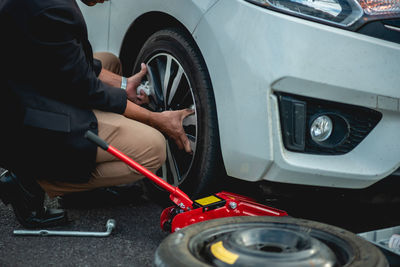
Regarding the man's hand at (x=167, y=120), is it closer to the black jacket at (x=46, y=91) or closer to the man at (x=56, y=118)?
the man at (x=56, y=118)

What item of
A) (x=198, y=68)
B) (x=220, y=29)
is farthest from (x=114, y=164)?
(x=220, y=29)

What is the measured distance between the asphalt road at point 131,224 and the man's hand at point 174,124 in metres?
0.30

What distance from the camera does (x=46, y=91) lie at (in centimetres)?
215

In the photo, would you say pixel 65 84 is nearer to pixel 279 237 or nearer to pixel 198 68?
pixel 198 68

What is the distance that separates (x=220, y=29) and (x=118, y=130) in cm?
66

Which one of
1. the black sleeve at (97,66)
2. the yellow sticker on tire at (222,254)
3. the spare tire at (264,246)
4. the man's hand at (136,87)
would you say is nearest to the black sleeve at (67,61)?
the man's hand at (136,87)

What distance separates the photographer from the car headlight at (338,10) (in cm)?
189

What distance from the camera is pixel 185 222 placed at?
1973 millimetres

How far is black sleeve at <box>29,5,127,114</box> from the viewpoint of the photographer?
6.62ft

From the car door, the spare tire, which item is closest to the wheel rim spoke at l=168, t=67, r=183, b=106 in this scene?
the car door

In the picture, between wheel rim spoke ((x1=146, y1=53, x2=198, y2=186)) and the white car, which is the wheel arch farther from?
the white car

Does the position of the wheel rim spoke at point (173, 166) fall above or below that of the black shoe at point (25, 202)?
above

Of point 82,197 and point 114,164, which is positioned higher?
point 114,164

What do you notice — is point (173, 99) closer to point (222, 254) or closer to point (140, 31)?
point (140, 31)
